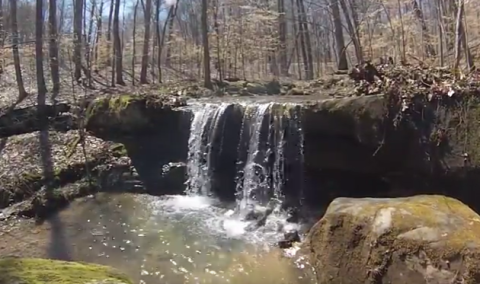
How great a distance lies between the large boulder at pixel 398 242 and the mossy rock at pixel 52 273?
10.3ft

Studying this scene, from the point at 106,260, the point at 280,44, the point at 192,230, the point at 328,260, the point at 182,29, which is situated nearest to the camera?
the point at 328,260

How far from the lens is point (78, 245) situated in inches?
301

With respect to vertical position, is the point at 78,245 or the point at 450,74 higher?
the point at 450,74

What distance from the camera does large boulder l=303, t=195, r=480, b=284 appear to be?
4.40 m

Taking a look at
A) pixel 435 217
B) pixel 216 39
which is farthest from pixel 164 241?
pixel 216 39

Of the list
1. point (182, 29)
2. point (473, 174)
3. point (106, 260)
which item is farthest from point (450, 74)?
point (182, 29)

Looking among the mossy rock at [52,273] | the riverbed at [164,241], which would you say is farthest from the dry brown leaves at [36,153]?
the mossy rock at [52,273]

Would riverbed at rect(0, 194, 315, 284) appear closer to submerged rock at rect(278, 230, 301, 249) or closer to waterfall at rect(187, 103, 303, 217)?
submerged rock at rect(278, 230, 301, 249)

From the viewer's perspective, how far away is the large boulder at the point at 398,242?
4402mm

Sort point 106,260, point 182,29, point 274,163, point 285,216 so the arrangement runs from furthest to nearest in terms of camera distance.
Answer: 1. point 182,29
2. point 274,163
3. point 285,216
4. point 106,260

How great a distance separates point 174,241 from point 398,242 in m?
4.00

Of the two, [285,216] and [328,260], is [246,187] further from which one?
[328,260]

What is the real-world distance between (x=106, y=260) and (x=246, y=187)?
3816 mm

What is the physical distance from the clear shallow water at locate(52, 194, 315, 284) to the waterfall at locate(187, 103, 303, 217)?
695 millimetres
